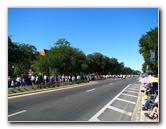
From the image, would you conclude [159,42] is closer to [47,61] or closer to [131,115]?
[131,115]

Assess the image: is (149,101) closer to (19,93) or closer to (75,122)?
(75,122)

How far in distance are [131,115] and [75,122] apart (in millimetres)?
2099

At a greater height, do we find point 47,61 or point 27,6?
point 27,6

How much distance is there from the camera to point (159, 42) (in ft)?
27.1

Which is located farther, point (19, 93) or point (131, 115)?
point (19, 93)

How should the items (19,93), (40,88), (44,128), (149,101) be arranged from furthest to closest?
(40,88) → (19,93) → (149,101) → (44,128)

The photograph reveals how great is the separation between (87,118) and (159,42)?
3.20 meters
